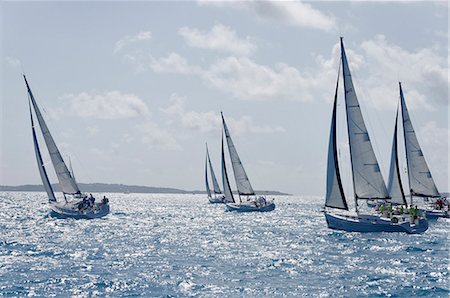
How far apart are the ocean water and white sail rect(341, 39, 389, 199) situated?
4183 millimetres

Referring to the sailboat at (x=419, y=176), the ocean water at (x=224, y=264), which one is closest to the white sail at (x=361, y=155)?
the ocean water at (x=224, y=264)

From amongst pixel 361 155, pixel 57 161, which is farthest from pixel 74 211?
pixel 361 155

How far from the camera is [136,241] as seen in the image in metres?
41.3

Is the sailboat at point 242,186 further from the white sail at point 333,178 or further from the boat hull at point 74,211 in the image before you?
the white sail at point 333,178

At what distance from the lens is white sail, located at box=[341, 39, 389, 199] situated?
46906 millimetres

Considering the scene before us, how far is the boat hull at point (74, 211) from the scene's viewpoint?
2421 inches

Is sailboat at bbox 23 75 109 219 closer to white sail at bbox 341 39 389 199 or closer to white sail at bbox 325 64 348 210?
white sail at bbox 325 64 348 210

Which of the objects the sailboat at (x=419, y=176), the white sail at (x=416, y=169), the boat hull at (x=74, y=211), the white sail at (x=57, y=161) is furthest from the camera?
the sailboat at (x=419, y=176)

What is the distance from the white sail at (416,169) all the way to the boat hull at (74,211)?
3507cm

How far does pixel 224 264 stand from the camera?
29922 mm

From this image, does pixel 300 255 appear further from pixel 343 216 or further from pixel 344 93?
pixel 344 93

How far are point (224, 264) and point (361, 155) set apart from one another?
21.4m

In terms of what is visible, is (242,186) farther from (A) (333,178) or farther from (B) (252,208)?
(A) (333,178)

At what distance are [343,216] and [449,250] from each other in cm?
1051
